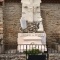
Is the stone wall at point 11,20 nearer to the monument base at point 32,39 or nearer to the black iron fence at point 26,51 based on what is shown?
the black iron fence at point 26,51

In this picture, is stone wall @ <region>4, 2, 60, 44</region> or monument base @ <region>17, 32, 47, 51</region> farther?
stone wall @ <region>4, 2, 60, 44</region>

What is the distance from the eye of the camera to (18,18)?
15078mm

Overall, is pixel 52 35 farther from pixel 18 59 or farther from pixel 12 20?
pixel 18 59

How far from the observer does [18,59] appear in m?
11.0

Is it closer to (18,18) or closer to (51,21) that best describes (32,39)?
(18,18)

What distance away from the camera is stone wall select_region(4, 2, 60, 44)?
49.0 ft

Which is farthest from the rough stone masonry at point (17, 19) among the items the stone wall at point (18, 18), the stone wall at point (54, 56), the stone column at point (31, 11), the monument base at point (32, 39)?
the stone wall at point (54, 56)

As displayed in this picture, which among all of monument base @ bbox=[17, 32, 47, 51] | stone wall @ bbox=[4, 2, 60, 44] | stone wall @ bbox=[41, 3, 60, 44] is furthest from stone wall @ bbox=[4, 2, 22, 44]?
monument base @ bbox=[17, 32, 47, 51]

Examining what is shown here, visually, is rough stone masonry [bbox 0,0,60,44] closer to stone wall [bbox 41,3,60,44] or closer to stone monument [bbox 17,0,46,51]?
stone wall [bbox 41,3,60,44]

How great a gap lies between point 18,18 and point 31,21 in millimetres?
1605

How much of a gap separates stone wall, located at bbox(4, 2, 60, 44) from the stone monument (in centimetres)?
120

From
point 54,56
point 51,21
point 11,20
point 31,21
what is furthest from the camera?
point 51,21

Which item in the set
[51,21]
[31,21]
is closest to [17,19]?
[31,21]

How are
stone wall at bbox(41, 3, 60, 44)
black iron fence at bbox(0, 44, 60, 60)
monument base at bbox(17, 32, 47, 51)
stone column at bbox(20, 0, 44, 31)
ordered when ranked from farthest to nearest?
stone wall at bbox(41, 3, 60, 44), stone column at bbox(20, 0, 44, 31), monument base at bbox(17, 32, 47, 51), black iron fence at bbox(0, 44, 60, 60)
